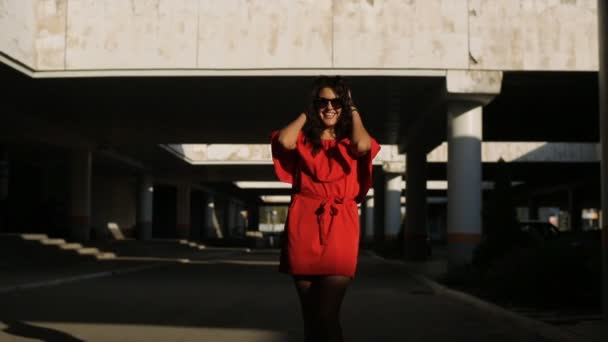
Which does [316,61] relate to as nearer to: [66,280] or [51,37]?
[51,37]

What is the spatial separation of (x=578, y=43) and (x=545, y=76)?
4.50 feet

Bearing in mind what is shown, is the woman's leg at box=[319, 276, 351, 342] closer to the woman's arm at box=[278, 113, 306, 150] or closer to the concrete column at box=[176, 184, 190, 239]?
the woman's arm at box=[278, 113, 306, 150]

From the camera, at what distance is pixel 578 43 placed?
21109mm

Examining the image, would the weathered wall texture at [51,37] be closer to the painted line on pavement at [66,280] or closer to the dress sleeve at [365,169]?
the painted line on pavement at [66,280]

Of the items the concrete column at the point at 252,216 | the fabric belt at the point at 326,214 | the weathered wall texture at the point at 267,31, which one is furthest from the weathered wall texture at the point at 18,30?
the concrete column at the point at 252,216

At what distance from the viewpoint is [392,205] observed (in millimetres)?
43906

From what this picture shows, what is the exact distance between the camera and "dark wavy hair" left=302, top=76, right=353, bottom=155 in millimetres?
4168

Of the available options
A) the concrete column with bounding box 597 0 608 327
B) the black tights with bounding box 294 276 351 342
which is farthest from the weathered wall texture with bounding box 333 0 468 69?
the black tights with bounding box 294 276 351 342

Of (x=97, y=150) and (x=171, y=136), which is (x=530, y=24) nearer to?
(x=171, y=136)

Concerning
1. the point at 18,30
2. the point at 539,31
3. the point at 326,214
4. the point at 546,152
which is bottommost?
the point at 326,214

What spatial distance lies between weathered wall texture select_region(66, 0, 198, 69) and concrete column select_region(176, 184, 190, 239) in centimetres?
4230

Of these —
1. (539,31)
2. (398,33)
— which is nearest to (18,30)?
(398,33)

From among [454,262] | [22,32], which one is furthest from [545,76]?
[22,32]

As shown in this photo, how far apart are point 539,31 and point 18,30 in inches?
495
